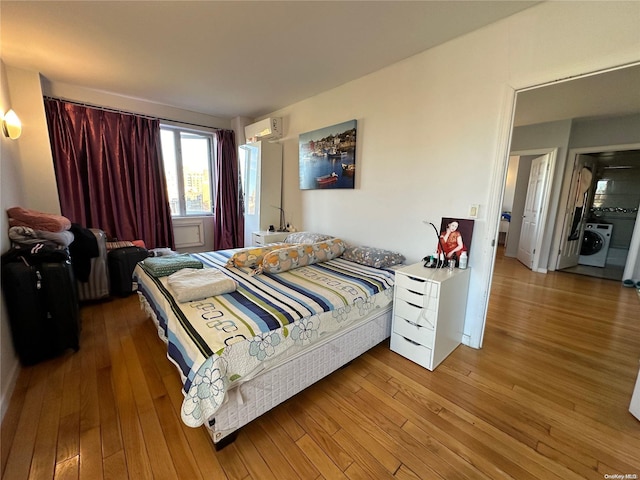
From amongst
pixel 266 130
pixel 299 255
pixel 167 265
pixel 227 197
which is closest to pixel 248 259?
pixel 299 255

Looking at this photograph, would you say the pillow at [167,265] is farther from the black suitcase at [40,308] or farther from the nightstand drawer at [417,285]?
the nightstand drawer at [417,285]

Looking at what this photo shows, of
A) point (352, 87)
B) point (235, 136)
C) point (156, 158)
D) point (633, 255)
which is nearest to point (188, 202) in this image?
point (156, 158)

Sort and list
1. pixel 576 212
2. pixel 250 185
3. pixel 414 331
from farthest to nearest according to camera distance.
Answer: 1. pixel 576 212
2. pixel 250 185
3. pixel 414 331

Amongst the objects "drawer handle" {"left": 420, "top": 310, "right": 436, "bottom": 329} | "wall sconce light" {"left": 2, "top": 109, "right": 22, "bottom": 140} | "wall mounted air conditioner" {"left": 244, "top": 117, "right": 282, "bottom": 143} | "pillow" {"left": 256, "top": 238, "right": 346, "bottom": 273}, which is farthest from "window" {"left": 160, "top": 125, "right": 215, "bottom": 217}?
"drawer handle" {"left": 420, "top": 310, "right": 436, "bottom": 329}

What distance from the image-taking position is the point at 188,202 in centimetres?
432

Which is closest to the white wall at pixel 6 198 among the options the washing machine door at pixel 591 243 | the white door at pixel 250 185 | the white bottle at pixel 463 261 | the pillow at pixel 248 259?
the pillow at pixel 248 259

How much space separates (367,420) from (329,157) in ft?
8.70

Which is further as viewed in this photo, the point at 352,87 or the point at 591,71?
the point at 352,87

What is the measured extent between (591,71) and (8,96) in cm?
486

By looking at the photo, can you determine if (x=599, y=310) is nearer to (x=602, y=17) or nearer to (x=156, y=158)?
(x=602, y=17)

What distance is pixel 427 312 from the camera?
1843 mm

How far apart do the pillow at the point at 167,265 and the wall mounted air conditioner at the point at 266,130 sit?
7.62 feet

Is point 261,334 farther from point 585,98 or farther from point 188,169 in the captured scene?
point 585,98

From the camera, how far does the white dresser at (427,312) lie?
5.98 feet
